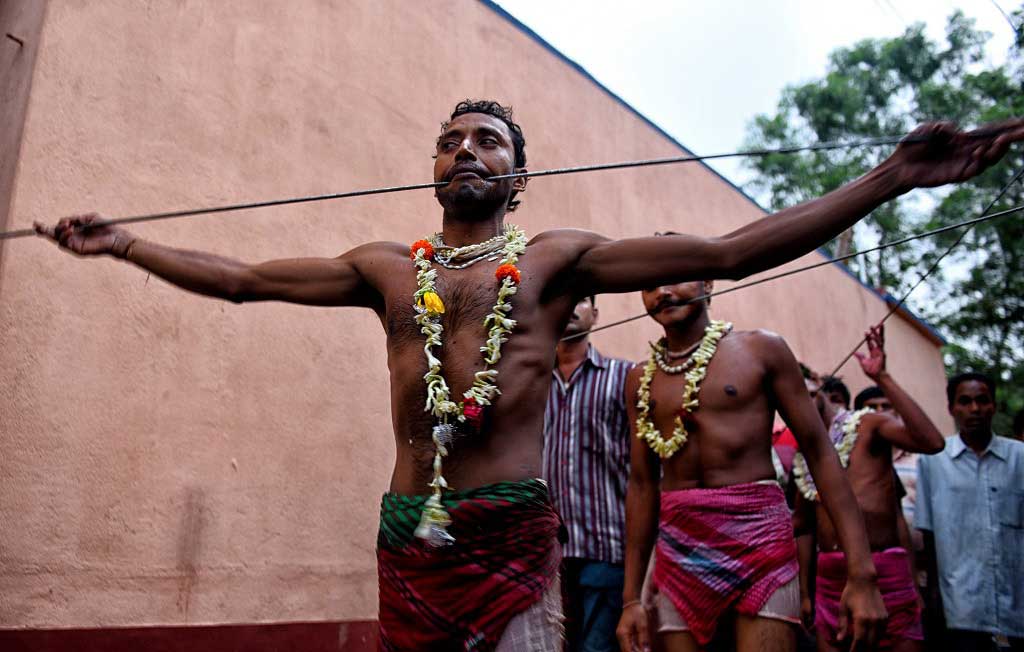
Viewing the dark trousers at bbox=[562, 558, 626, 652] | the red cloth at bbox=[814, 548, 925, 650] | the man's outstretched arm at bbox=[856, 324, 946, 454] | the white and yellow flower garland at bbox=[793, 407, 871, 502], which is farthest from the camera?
the white and yellow flower garland at bbox=[793, 407, 871, 502]

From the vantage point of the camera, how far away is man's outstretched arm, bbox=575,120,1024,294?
2.13 meters

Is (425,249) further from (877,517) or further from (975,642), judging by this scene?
(975,642)

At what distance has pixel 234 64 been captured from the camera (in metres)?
4.82

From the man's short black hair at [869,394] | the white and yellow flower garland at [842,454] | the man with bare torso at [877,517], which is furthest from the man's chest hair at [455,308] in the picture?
the man's short black hair at [869,394]

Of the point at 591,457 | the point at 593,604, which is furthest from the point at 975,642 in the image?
the point at 591,457

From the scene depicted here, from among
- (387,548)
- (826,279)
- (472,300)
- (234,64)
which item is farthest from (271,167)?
(826,279)

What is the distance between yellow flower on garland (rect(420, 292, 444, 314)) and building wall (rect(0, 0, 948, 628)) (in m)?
2.09

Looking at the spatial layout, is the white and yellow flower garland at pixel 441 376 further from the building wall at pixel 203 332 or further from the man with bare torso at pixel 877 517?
the man with bare torso at pixel 877 517

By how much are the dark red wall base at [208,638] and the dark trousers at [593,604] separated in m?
1.17

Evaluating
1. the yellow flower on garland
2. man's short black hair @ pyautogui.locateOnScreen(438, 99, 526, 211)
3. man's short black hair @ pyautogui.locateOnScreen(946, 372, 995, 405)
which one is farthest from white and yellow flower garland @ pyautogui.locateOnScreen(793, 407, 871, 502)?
the yellow flower on garland

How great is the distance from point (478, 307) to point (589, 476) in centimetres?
220

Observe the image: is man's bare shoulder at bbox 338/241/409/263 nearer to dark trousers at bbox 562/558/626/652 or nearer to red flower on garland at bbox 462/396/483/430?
red flower on garland at bbox 462/396/483/430

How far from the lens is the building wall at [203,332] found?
373 cm

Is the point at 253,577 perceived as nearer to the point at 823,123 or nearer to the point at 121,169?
the point at 121,169
